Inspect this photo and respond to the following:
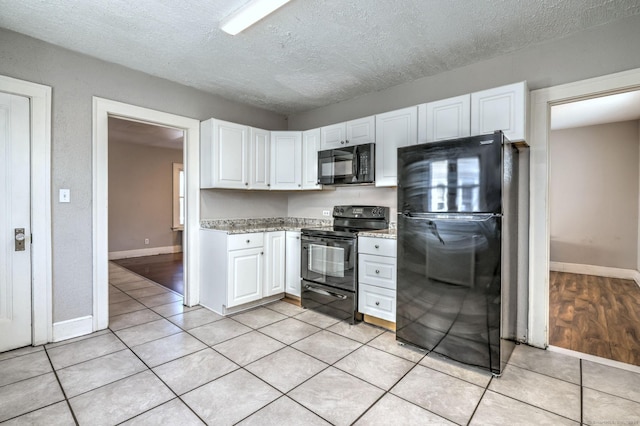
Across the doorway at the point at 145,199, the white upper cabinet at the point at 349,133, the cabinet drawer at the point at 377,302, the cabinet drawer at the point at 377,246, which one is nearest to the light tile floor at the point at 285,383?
the cabinet drawer at the point at 377,302

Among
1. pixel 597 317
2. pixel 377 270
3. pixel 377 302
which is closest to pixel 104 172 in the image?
pixel 377 270

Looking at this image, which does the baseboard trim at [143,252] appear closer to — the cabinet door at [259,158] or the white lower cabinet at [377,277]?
the cabinet door at [259,158]

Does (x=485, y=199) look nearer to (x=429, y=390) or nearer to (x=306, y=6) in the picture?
(x=429, y=390)

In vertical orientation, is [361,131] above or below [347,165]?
above

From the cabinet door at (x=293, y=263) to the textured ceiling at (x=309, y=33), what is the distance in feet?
5.80

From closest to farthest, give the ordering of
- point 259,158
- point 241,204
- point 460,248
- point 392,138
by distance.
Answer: point 460,248 < point 392,138 < point 259,158 < point 241,204

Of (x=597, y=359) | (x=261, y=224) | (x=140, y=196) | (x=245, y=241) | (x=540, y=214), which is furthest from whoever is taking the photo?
(x=140, y=196)

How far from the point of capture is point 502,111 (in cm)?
252

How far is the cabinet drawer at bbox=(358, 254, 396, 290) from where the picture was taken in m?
2.84

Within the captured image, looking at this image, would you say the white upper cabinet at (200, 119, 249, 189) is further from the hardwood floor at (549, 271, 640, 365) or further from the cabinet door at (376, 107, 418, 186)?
the hardwood floor at (549, 271, 640, 365)

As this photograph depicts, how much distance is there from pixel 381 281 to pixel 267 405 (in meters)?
1.47

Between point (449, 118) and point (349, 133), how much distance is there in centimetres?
111

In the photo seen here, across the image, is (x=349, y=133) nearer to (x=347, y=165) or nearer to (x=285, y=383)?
(x=347, y=165)

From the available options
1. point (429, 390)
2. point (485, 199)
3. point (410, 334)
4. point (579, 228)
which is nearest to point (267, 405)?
point (429, 390)
